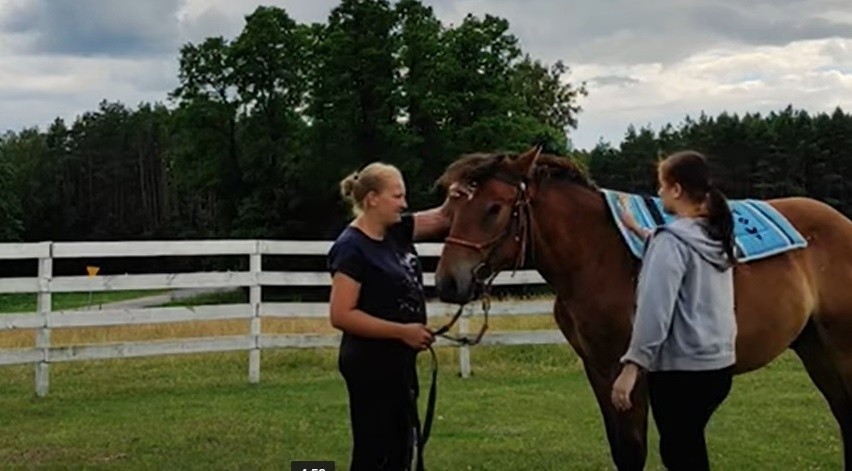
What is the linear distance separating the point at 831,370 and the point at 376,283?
3110mm

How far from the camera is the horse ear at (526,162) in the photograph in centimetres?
430

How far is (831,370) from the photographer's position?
5.20 meters

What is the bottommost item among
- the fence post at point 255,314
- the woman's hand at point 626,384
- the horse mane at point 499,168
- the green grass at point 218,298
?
the green grass at point 218,298

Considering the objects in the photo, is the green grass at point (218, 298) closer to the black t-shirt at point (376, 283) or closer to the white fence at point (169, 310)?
the white fence at point (169, 310)

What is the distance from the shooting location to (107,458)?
6.25 metres

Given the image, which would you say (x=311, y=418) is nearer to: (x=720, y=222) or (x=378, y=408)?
(x=378, y=408)

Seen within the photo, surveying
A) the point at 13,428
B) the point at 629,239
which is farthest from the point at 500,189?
the point at 13,428

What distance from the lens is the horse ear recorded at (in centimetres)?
430

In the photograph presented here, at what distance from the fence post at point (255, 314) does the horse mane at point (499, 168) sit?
5514mm

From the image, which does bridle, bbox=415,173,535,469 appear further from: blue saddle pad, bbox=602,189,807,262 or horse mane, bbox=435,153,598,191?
blue saddle pad, bbox=602,189,807,262

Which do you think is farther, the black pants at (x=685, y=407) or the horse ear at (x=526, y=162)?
the horse ear at (x=526, y=162)

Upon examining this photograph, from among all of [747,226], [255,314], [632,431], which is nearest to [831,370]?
[747,226]

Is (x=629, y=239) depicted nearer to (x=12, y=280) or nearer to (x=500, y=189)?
(x=500, y=189)

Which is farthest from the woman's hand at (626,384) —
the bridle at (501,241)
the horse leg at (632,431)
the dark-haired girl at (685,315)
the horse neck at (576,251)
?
the horse neck at (576,251)
